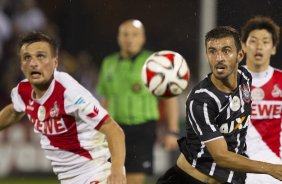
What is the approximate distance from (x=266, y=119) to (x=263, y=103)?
131 mm

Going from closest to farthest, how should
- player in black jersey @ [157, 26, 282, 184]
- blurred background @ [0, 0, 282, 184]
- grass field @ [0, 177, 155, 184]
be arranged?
player in black jersey @ [157, 26, 282, 184] < grass field @ [0, 177, 155, 184] < blurred background @ [0, 0, 282, 184]

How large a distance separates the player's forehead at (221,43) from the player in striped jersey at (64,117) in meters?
0.89

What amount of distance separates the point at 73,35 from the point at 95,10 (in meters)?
0.80

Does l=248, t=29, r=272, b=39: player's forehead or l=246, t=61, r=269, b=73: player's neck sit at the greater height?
l=248, t=29, r=272, b=39: player's forehead

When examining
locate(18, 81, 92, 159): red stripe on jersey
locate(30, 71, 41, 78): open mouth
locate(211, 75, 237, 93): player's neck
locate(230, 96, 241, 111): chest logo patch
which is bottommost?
locate(18, 81, 92, 159): red stripe on jersey

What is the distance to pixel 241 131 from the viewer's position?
5609 millimetres

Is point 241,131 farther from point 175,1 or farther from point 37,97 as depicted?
point 175,1

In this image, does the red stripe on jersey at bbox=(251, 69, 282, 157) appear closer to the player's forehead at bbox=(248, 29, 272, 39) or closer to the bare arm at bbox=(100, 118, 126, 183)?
the player's forehead at bbox=(248, 29, 272, 39)

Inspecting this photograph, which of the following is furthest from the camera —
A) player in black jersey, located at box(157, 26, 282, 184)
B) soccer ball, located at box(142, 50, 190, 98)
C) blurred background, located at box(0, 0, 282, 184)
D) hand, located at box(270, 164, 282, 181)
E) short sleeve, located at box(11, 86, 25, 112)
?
blurred background, located at box(0, 0, 282, 184)

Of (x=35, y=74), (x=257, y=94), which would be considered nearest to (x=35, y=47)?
(x=35, y=74)

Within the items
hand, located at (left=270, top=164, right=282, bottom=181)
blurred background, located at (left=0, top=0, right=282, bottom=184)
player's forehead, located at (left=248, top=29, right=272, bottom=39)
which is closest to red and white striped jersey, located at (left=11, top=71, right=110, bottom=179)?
hand, located at (left=270, top=164, right=282, bottom=181)

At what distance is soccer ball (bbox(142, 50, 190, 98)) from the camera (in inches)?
279

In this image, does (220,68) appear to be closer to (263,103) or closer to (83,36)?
(263,103)

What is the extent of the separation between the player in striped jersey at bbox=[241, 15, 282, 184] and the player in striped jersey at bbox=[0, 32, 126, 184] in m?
1.25
